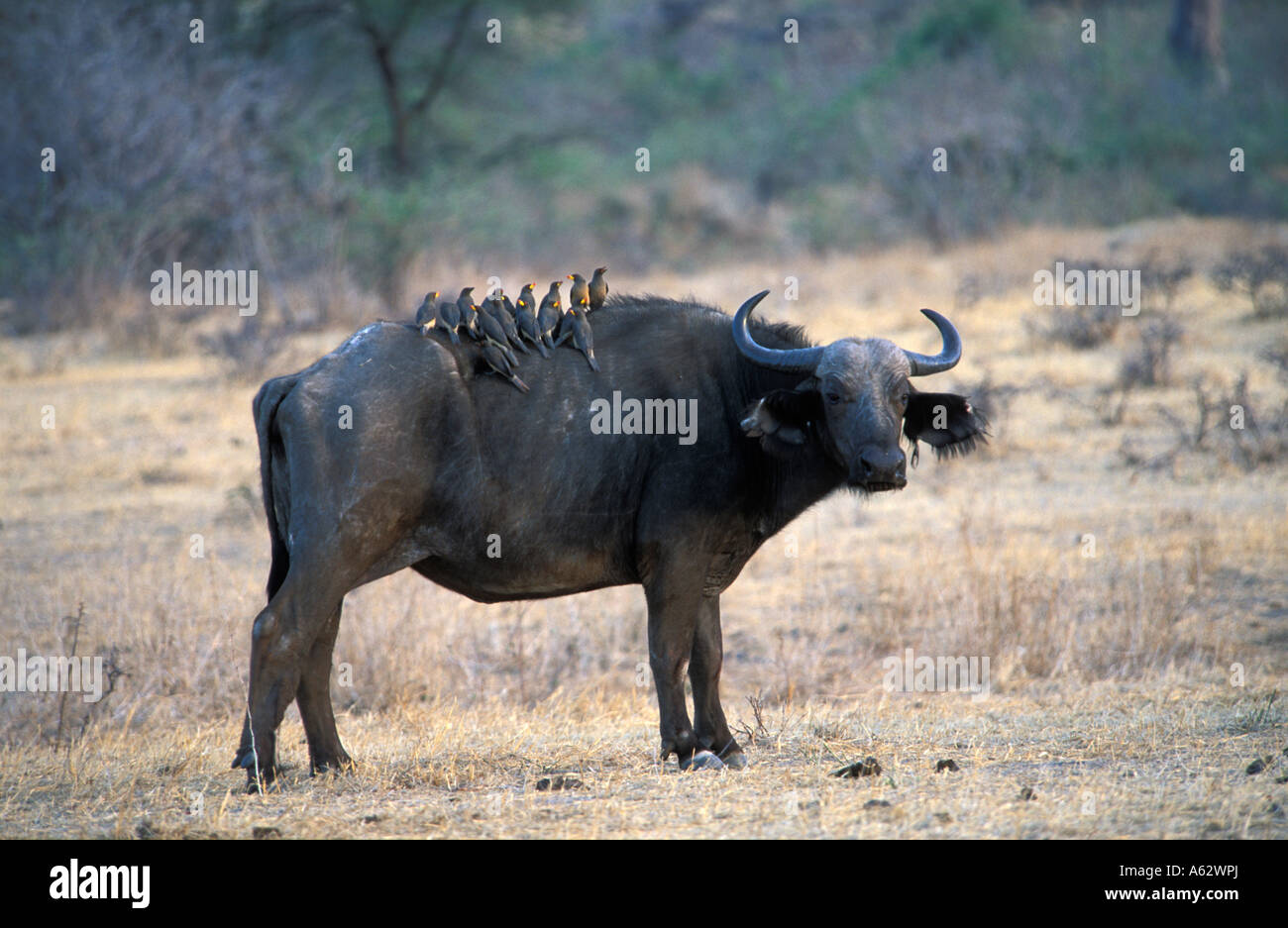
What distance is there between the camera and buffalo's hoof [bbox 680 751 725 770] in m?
6.69

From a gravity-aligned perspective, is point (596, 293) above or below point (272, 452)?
above

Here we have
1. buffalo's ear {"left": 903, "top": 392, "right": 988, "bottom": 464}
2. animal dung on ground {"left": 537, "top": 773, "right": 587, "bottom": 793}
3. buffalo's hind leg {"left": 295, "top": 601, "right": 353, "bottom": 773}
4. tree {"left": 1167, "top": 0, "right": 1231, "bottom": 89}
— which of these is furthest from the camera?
tree {"left": 1167, "top": 0, "right": 1231, "bottom": 89}

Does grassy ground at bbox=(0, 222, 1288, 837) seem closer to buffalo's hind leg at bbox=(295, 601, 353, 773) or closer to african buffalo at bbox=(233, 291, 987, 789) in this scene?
buffalo's hind leg at bbox=(295, 601, 353, 773)

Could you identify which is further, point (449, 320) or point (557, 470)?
point (449, 320)

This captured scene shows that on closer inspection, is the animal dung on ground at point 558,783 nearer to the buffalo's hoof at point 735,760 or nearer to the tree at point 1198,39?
Result: the buffalo's hoof at point 735,760

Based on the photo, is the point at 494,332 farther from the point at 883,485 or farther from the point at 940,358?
the point at 940,358

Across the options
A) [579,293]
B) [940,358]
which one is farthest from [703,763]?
[579,293]

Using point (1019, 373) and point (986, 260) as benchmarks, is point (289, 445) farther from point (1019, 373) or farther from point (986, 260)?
point (986, 260)

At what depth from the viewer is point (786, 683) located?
30.7ft

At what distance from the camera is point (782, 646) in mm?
9602

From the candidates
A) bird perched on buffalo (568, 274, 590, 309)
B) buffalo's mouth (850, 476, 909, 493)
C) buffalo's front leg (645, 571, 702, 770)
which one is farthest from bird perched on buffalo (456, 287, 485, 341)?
buffalo's mouth (850, 476, 909, 493)

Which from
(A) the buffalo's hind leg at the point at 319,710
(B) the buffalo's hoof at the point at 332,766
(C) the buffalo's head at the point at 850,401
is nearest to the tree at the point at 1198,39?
(C) the buffalo's head at the point at 850,401

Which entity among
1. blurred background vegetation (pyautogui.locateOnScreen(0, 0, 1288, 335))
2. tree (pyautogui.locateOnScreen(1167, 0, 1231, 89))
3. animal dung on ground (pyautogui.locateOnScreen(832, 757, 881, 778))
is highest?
tree (pyautogui.locateOnScreen(1167, 0, 1231, 89))

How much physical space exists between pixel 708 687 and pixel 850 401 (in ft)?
5.24
